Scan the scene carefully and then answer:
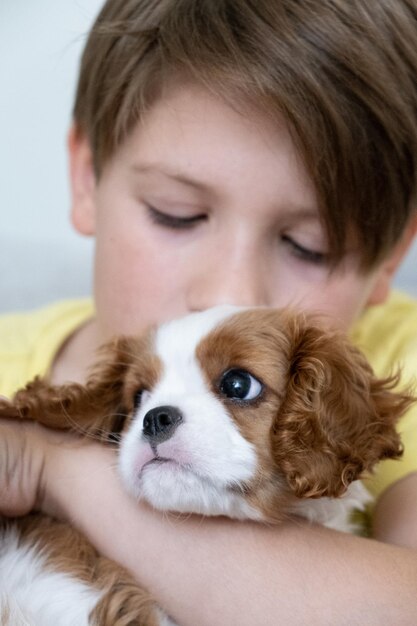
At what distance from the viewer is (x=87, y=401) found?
1.48m

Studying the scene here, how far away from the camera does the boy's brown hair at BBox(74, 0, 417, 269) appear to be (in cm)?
166

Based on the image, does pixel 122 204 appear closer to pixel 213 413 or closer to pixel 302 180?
pixel 302 180

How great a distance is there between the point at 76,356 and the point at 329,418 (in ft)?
3.34

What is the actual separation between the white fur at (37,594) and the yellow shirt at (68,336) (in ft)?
2.40

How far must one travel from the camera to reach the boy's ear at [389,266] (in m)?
1.97

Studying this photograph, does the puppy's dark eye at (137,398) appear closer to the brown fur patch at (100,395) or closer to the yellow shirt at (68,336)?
the brown fur patch at (100,395)

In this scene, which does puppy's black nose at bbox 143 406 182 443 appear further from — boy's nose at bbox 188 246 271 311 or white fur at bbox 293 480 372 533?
boy's nose at bbox 188 246 271 311

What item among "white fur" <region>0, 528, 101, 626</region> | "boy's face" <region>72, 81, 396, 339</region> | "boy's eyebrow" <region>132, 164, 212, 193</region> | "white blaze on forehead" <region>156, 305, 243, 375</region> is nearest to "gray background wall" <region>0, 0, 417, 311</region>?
"boy's face" <region>72, 81, 396, 339</region>

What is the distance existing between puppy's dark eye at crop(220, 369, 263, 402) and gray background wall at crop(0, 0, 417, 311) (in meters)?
1.78

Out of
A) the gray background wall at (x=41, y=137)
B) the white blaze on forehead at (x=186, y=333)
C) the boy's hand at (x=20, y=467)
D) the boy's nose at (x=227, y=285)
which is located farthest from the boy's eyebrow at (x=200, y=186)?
the gray background wall at (x=41, y=137)

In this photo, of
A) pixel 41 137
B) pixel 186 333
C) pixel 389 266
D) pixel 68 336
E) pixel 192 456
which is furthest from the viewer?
pixel 41 137

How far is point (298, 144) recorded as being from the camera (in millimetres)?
1649

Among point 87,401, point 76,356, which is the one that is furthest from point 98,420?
point 76,356

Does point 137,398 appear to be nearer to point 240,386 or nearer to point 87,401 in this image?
point 87,401
